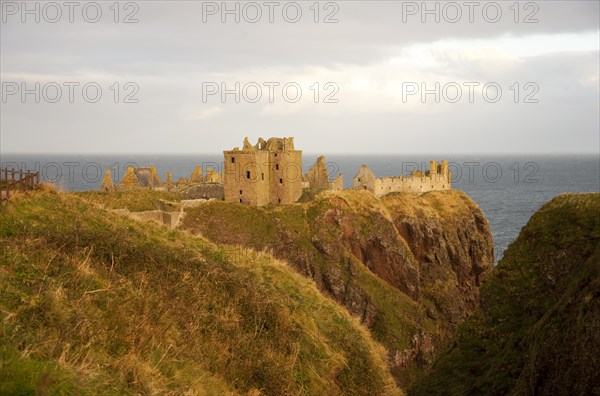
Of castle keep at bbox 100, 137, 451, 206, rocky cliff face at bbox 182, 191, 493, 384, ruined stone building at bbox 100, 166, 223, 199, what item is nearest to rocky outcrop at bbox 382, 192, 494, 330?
rocky cliff face at bbox 182, 191, 493, 384

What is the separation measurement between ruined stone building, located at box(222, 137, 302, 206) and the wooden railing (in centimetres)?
2948

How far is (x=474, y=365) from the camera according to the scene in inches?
698

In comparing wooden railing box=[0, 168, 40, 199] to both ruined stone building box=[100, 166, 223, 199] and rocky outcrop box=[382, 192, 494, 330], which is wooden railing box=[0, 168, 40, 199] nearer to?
ruined stone building box=[100, 166, 223, 199]

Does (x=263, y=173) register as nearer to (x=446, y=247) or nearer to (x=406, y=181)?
→ (x=406, y=181)

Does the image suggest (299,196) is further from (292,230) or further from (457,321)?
(457,321)

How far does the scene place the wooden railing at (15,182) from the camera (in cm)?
2180

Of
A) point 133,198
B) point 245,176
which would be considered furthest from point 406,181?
point 133,198

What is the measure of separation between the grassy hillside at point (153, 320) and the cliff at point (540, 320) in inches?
113

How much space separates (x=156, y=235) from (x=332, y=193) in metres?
34.5

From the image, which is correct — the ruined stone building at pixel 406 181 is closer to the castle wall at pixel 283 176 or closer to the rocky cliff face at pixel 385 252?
the rocky cliff face at pixel 385 252

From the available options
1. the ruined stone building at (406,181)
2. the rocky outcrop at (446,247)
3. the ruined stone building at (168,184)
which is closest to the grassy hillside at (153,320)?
the rocky outcrop at (446,247)

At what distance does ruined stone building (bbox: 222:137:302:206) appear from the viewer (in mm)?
53562

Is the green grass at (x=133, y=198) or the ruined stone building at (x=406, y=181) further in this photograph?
the ruined stone building at (x=406, y=181)

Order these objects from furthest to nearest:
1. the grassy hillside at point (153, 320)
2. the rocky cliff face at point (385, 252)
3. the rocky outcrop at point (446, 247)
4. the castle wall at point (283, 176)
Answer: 1. the castle wall at point (283, 176)
2. the rocky outcrop at point (446, 247)
3. the rocky cliff face at point (385, 252)
4. the grassy hillside at point (153, 320)
